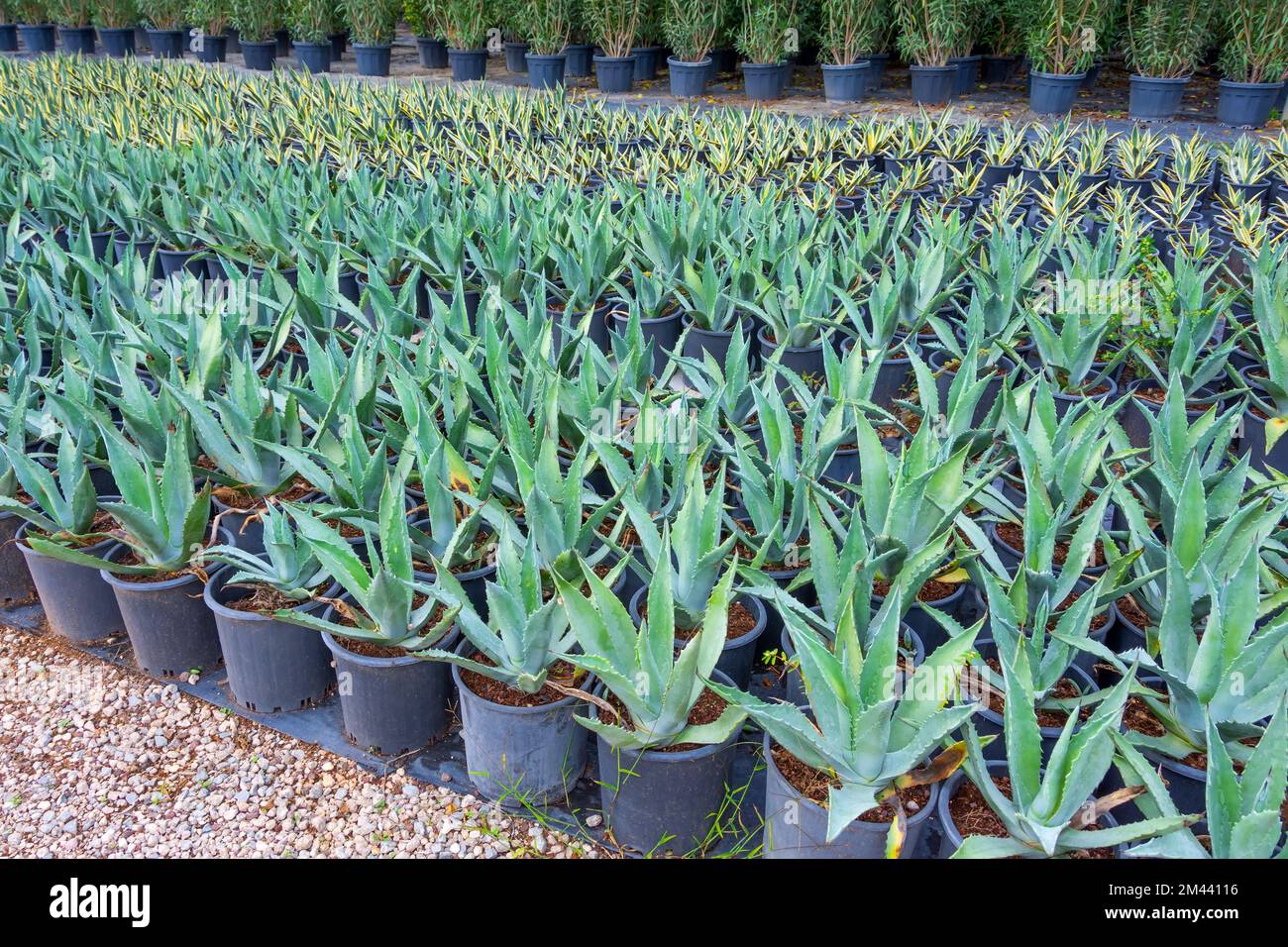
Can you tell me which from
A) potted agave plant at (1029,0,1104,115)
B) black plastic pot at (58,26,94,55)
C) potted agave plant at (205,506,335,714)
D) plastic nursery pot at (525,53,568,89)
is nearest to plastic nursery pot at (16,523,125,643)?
potted agave plant at (205,506,335,714)

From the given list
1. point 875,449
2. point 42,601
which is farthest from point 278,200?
point 875,449

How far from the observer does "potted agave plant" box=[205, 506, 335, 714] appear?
192 centimetres

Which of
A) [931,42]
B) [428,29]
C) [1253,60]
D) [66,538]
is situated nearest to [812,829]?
[66,538]

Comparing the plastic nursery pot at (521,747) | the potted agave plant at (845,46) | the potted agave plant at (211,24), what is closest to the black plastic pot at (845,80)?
the potted agave plant at (845,46)

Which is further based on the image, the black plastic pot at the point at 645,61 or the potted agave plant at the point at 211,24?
the potted agave plant at the point at 211,24

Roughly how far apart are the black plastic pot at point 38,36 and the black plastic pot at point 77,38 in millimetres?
432

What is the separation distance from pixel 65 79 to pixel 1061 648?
815cm

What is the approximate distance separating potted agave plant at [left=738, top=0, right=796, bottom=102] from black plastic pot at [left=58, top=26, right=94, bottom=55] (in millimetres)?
10045

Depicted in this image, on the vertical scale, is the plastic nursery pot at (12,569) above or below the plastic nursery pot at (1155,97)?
below

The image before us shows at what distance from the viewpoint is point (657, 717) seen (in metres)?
1.58

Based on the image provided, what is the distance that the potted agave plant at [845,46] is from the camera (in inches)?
329

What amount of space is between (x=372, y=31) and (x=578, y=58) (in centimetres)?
245

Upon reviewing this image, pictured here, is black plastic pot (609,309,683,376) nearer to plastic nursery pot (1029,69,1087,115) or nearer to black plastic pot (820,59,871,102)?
plastic nursery pot (1029,69,1087,115)

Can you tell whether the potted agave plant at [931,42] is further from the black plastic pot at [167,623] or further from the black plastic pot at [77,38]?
the black plastic pot at [77,38]
